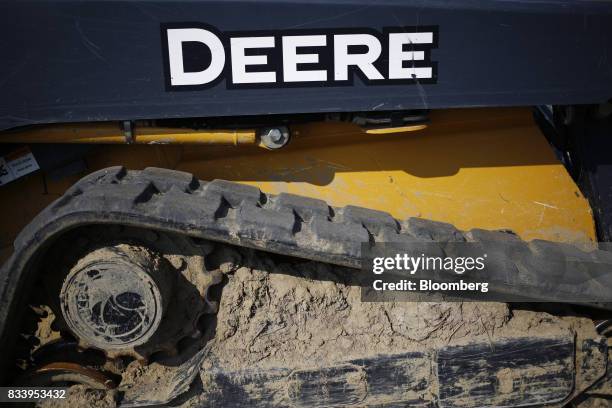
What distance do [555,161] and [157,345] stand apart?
1.60m

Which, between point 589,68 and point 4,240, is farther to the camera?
point 4,240

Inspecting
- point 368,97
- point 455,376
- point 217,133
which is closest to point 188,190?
point 217,133

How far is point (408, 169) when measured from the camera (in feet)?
8.04

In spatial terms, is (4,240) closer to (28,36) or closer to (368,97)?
(28,36)

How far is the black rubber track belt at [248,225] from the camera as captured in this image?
77.6 inches

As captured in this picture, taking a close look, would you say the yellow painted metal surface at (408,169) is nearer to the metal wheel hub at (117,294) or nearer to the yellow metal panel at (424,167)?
the yellow metal panel at (424,167)

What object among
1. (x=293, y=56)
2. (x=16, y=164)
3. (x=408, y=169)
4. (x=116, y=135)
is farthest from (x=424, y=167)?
(x=16, y=164)

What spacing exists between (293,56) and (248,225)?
531mm

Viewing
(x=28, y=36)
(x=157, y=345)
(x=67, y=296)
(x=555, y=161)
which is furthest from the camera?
(x=555, y=161)

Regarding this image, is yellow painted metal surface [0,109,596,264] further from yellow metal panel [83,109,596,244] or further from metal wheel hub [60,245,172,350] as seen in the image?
metal wheel hub [60,245,172,350]

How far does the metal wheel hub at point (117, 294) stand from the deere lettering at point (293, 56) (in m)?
0.57

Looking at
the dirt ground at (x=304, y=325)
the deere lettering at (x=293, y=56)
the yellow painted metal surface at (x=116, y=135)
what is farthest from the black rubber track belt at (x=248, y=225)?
the deere lettering at (x=293, y=56)

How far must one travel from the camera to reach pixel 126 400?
225 cm

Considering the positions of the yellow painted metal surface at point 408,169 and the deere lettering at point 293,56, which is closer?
the deere lettering at point 293,56
